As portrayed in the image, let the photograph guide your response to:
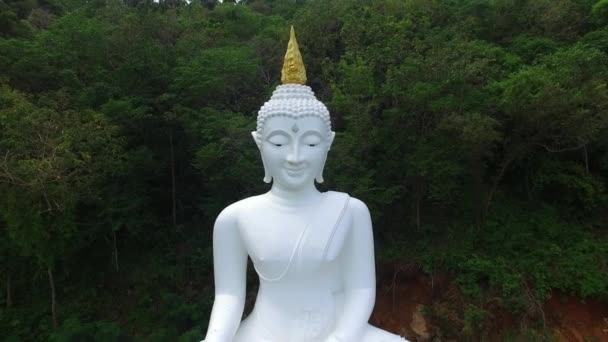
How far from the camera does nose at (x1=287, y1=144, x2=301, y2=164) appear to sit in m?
3.32

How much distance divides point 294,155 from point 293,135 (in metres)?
0.16

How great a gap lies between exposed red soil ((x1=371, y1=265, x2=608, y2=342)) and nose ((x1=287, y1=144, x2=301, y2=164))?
23.1 feet

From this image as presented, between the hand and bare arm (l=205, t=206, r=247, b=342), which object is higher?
bare arm (l=205, t=206, r=247, b=342)

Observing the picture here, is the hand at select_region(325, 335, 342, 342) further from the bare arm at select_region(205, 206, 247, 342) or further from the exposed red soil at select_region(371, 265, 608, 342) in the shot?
the exposed red soil at select_region(371, 265, 608, 342)

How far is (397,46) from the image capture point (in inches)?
416

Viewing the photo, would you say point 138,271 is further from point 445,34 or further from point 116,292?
point 445,34

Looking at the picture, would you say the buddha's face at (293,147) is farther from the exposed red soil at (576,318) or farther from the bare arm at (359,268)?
the exposed red soil at (576,318)

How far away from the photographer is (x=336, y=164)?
8883 millimetres

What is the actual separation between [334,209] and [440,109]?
6.60m

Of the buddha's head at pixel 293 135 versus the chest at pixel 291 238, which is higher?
the buddha's head at pixel 293 135

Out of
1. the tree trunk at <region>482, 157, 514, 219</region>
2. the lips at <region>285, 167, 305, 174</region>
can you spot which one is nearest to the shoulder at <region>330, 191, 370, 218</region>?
the lips at <region>285, 167, 305, 174</region>

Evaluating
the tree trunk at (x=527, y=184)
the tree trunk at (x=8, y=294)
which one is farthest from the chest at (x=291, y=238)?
the tree trunk at (x=527, y=184)

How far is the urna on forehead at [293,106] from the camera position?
3375 millimetres

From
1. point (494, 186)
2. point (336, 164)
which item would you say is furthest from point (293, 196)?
point (494, 186)
